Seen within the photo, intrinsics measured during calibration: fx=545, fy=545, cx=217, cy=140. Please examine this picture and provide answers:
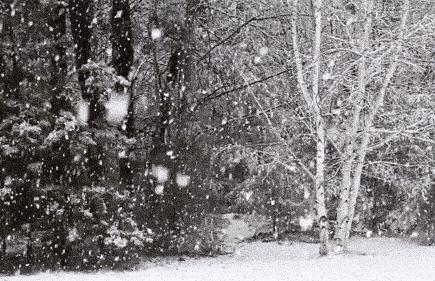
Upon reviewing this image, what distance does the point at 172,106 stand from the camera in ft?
58.4

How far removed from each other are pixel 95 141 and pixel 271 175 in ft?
34.4

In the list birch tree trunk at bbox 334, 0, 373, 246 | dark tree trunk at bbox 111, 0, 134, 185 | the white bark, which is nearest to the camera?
the white bark

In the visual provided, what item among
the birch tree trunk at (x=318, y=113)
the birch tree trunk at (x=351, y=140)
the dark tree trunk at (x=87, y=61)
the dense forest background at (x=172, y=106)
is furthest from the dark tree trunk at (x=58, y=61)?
the birch tree trunk at (x=351, y=140)

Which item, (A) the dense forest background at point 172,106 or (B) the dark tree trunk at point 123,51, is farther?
(B) the dark tree trunk at point 123,51

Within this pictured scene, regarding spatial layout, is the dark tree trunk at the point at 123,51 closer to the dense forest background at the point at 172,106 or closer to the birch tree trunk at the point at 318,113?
the dense forest background at the point at 172,106

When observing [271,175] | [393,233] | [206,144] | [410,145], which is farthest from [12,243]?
[393,233]

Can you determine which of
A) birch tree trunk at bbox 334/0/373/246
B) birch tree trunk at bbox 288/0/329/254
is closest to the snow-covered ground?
birch tree trunk at bbox 334/0/373/246

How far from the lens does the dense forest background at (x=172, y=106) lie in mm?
14703

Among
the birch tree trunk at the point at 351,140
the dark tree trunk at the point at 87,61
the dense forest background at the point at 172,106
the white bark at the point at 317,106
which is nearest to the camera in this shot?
the white bark at the point at 317,106

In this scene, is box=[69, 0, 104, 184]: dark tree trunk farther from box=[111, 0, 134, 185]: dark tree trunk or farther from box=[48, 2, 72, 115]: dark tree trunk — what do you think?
box=[111, 0, 134, 185]: dark tree trunk

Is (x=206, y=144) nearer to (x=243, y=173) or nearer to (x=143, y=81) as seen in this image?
(x=143, y=81)

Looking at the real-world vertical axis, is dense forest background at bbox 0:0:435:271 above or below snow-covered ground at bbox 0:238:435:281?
above

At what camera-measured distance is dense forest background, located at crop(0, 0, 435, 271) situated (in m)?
14.7

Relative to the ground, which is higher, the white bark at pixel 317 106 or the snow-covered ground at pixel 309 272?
the white bark at pixel 317 106
